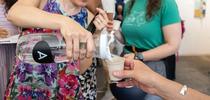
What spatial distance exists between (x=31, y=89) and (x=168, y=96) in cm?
54

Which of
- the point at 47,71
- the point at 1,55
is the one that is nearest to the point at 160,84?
the point at 47,71

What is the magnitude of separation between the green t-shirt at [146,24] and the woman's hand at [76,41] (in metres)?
0.99

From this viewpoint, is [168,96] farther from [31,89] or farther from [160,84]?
[31,89]

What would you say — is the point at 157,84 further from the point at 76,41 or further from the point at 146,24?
the point at 146,24

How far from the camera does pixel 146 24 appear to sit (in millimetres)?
1716

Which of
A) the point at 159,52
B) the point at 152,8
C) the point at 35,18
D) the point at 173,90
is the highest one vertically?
the point at 152,8

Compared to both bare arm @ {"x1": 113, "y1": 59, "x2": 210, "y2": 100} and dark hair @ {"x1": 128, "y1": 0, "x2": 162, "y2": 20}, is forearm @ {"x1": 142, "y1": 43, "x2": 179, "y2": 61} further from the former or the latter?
bare arm @ {"x1": 113, "y1": 59, "x2": 210, "y2": 100}

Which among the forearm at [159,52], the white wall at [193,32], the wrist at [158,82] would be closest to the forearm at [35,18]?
the wrist at [158,82]

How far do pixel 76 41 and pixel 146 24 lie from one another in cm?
103

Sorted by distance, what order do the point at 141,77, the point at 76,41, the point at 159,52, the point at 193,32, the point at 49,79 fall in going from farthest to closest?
the point at 193,32 → the point at 159,52 → the point at 49,79 → the point at 141,77 → the point at 76,41

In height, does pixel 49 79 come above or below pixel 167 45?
below

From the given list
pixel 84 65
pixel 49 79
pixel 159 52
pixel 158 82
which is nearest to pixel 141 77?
pixel 158 82

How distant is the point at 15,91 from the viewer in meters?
1.26

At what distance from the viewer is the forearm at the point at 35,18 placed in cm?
80
